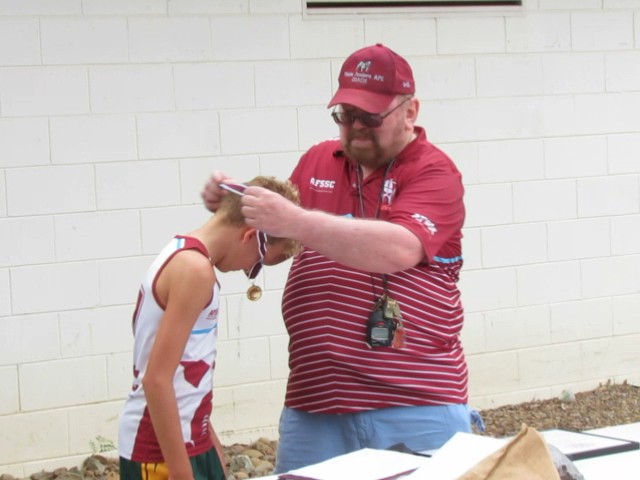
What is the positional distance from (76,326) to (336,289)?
2686 millimetres

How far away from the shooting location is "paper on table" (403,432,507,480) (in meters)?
2.51

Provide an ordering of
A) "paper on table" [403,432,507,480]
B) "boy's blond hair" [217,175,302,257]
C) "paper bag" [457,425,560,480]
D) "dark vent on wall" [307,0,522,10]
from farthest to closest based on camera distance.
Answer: "dark vent on wall" [307,0,522,10], "boy's blond hair" [217,175,302,257], "paper on table" [403,432,507,480], "paper bag" [457,425,560,480]

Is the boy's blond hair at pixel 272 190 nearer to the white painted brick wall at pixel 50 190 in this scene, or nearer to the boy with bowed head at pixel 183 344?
the boy with bowed head at pixel 183 344

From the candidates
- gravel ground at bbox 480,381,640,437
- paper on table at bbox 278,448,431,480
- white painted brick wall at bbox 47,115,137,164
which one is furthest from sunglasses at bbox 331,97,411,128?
gravel ground at bbox 480,381,640,437

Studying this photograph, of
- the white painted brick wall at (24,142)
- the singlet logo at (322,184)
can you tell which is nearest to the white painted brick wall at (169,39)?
the white painted brick wall at (24,142)

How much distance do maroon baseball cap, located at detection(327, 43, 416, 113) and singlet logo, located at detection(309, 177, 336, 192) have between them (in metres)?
0.25

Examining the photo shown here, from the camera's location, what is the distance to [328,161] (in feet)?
11.9

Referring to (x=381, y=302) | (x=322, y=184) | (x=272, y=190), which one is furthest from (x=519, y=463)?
(x=322, y=184)

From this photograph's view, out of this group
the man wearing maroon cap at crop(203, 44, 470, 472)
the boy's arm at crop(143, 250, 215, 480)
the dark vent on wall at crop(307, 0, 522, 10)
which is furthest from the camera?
the dark vent on wall at crop(307, 0, 522, 10)

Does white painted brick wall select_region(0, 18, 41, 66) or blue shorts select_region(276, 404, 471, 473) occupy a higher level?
white painted brick wall select_region(0, 18, 41, 66)

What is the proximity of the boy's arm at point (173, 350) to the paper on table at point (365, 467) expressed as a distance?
1.18 feet

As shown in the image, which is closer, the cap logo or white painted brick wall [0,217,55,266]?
the cap logo

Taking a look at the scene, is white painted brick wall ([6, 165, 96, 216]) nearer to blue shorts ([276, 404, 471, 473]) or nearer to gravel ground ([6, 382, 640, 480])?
gravel ground ([6, 382, 640, 480])

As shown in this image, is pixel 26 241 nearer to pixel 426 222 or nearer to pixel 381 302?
pixel 381 302
